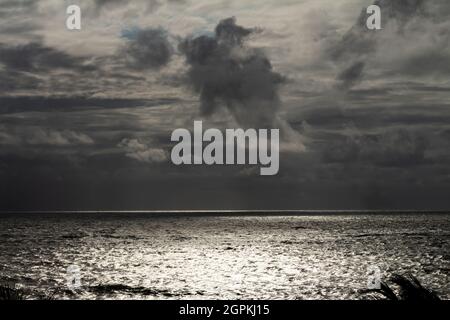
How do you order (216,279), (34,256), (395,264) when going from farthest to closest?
(34,256) < (395,264) < (216,279)

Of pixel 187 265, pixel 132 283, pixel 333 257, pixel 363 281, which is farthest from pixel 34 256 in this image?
pixel 363 281

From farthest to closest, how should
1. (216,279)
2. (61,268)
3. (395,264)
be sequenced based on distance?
(395,264) → (61,268) → (216,279)

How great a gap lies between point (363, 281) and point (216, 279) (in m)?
23.3

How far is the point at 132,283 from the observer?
261 ft
